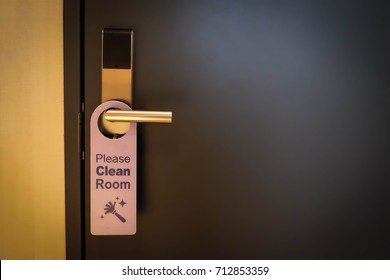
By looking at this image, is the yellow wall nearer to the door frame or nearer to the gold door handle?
the door frame

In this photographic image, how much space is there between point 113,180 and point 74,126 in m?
0.14

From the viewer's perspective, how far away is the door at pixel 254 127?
61 centimetres

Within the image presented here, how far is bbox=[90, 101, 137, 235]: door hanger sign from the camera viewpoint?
1.94ft

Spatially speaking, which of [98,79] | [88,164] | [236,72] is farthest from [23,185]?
[236,72]

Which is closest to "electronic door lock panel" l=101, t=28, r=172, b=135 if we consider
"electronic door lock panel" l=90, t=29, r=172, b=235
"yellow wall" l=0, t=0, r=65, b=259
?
"electronic door lock panel" l=90, t=29, r=172, b=235

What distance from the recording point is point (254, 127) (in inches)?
24.6

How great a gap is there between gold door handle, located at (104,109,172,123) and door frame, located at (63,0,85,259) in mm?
94

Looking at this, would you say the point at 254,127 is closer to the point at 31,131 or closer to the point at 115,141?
the point at 115,141

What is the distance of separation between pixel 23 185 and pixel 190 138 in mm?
374

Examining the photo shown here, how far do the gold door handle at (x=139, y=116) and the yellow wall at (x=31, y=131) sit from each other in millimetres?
141

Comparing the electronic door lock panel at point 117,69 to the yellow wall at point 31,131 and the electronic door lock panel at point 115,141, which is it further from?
the yellow wall at point 31,131

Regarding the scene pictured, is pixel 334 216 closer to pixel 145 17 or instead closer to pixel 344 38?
pixel 344 38

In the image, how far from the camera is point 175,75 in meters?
0.61

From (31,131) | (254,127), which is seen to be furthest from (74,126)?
(254,127)
